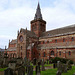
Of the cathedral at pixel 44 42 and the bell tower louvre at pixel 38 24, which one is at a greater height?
the bell tower louvre at pixel 38 24

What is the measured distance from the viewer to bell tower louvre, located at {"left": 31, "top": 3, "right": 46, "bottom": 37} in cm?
4538

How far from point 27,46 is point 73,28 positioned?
19.1 metres

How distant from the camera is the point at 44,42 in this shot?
4109 cm

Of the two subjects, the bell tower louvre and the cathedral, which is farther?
the bell tower louvre

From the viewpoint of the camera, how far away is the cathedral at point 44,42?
31430 millimetres

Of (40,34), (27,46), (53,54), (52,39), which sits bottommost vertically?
(53,54)

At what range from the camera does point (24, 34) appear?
3959 cm

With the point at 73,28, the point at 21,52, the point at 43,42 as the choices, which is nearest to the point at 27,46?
the point at 21,52

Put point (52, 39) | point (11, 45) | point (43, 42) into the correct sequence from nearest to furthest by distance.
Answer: point (52, 39) < point (43, 42) < point (11, 45)

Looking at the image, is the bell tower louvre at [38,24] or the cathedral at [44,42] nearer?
the cathedral at [44,42]

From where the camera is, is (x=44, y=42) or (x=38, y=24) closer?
(x=44, y=42)

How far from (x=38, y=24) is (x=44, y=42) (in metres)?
9.84

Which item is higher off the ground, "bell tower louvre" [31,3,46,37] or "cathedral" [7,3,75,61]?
"bell tower louvre" [31,3,46,37]

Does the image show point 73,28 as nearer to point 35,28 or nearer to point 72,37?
point 72,37
